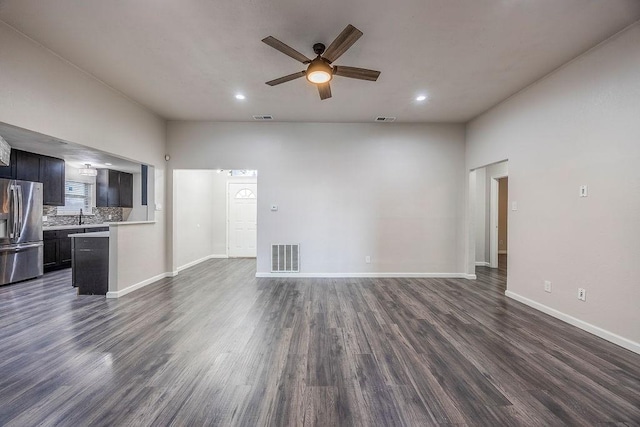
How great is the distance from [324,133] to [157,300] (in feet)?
13.0

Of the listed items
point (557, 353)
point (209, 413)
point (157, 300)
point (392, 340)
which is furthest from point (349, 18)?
point (157, 300)

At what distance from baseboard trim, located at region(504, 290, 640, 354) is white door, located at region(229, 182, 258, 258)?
19.5 ft

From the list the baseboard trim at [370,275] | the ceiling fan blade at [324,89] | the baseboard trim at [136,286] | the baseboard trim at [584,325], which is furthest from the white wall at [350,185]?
the ceiling fan blade at [324,89]

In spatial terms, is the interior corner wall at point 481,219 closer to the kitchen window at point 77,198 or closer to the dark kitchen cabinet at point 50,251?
the dark kitchen cabinet at point 50,251

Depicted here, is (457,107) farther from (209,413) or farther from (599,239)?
(209,413)

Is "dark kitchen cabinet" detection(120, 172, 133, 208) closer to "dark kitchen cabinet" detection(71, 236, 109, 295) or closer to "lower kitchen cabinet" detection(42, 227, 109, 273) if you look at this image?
"lower kitchen cabinet" detection(42, 227, 109, 273)

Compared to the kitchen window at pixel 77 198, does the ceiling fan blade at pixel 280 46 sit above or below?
above

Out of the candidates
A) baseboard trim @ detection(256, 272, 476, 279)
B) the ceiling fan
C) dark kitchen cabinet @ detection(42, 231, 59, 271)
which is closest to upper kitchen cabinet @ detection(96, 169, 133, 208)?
dark kitchen cabinet @ detection(42, 231, 59, 271)

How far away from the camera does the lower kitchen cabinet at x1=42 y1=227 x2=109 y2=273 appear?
5305 mm

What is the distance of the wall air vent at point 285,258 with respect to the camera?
16.4ft

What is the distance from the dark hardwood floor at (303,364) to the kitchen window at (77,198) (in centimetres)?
357

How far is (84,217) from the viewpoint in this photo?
6.51 m

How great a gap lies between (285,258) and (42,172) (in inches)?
205

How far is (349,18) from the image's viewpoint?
2.29 metres
